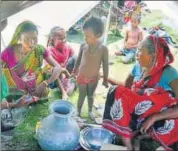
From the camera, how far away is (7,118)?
175cm

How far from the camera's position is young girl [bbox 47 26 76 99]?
67.5 inches

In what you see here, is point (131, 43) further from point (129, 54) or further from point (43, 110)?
point (43, 110)

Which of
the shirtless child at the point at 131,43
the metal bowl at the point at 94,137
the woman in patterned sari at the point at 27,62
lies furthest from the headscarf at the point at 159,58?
the woman in patterned sari at the point at 27,62

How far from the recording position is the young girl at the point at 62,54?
67.5 inches

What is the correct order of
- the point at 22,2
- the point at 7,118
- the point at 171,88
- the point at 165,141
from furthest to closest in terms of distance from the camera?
the point at 22,2 < the point at 7,118 < the point at 165,141 < the point at 171,88

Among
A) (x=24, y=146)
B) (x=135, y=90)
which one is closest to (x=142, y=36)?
(x=135, y=90)

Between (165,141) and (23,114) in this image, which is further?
(23,114)

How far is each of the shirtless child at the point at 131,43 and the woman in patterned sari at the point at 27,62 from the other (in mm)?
287

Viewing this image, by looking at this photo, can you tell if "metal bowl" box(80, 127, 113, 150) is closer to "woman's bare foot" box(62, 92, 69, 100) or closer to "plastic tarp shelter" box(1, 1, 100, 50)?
"woman's bare foot" box(62, 92, 69, 100)

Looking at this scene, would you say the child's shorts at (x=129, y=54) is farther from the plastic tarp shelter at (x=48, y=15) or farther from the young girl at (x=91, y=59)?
the plastic tarp shelter at (x=48, y=15)

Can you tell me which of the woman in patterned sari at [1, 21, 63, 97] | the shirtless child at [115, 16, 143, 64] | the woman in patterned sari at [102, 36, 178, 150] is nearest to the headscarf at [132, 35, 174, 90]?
the woman in patterned sari at [102, 36, 178, 150]

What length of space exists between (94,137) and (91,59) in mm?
330

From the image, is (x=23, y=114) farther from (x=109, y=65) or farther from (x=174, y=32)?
(x=174, y=32)

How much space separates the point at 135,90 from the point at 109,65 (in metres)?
0.16
